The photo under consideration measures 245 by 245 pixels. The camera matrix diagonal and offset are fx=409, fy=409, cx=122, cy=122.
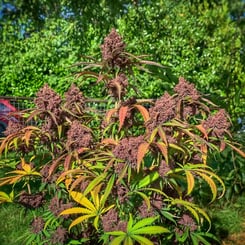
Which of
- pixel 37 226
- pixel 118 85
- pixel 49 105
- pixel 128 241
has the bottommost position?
pixel 37 226

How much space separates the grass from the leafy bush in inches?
53.1

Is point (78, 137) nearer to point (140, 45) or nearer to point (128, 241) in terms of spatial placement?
point (128, 241)

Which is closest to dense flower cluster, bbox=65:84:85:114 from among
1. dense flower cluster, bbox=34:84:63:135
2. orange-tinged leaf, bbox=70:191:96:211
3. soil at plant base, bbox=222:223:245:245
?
dense flower cluster, bbox=34:84:63:135

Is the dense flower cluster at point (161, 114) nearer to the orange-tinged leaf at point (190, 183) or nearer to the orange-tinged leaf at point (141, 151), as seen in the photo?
the orange-tinged leaf at point (141, 151)

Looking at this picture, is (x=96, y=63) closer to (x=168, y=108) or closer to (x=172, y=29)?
(x=168, y=108)

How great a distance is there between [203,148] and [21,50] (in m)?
10.5

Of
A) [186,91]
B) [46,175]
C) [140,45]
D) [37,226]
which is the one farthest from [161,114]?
[140,45]

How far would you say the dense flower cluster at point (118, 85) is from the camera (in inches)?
80.0

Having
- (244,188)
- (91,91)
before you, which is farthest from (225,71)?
(91,91)

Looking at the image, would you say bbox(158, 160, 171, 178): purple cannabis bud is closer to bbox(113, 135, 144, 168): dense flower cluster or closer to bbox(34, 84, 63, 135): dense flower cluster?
bbox(113, 135, 144, 168): dense flower cluster

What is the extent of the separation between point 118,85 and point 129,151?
0.37 m

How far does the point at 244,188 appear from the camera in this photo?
15.5 feet

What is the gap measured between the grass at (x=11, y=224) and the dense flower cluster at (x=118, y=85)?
175 cm

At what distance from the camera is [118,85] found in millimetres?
2018
